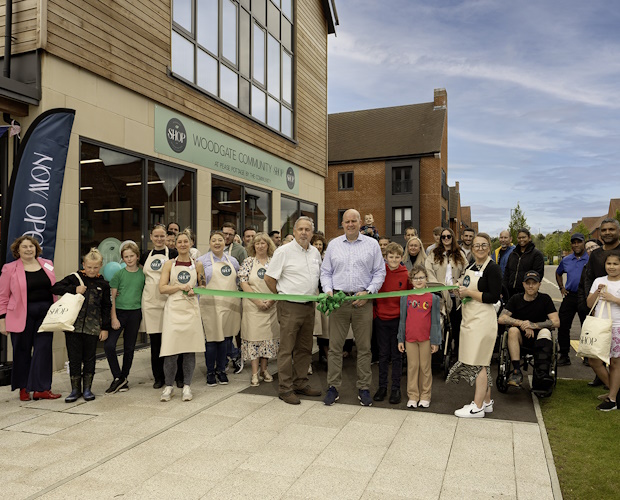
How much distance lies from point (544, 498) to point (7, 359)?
21.9 feet

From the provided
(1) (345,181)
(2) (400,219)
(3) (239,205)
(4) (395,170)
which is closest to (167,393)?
Result: (3) (239,205)

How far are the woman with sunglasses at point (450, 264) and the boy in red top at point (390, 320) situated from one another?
3.77 feet

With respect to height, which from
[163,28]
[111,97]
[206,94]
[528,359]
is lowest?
[528,359]

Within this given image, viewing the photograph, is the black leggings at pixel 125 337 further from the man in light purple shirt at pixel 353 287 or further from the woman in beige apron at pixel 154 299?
the man in light purple shirt at pixel 353 287

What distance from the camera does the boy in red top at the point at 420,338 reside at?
5488 millimetres

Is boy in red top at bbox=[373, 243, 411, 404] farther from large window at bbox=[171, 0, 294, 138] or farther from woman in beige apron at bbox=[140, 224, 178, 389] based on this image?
large window at bbox=[171, 0, 294, 138]

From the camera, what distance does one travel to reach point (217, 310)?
6.42 m

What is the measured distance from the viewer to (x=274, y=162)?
1398 cm

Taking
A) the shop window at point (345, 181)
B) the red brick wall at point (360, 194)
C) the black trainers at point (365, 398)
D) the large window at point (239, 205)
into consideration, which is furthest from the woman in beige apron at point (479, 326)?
the shop window at point (345, 181)

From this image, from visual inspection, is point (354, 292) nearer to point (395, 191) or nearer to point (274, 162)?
point (274, 162)

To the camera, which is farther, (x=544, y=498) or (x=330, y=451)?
(x=330, y=451)

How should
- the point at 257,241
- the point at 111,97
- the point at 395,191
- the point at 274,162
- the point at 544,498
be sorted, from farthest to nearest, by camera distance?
1. the point at 395,191
2. the point at 274,162
3. the point at 111,97
4. the point at 257,241
5. the point at 544,498

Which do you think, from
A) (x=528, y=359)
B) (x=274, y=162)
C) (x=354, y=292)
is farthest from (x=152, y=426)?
(x=274, y=162)

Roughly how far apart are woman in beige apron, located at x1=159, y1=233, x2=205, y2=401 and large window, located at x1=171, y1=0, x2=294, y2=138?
5.44 metres
